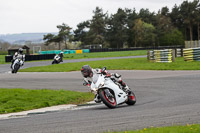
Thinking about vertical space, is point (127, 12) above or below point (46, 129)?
above

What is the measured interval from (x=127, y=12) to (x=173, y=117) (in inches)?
3925

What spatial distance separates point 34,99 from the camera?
13.1m

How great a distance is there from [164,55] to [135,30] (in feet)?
232

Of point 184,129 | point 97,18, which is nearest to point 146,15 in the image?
point 97,18

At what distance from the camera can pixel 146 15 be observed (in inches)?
4424

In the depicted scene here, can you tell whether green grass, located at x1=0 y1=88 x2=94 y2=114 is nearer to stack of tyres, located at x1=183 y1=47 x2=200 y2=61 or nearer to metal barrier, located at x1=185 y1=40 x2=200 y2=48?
stack of tyres, located at x1=183 y1=47 x2=200 y2=61

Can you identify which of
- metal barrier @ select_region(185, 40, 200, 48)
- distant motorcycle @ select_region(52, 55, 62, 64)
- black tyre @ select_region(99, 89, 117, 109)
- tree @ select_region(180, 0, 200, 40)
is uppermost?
tree @ select_region(180, 0, 200, 40)

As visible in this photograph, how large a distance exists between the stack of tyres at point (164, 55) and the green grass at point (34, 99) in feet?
58.6

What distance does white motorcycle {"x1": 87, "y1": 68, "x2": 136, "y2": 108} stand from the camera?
10414mm

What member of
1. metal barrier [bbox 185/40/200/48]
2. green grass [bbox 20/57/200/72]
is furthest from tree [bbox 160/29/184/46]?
green grass [bbox 20/57/200/72]

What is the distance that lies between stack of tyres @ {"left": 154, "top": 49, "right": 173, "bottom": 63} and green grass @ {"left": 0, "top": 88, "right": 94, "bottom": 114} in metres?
17.9

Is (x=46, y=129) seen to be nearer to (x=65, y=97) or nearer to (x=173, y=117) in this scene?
(x=173, y=117)

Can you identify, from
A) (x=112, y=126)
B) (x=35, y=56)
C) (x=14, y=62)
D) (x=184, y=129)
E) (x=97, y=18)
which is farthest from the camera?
(x=97, y=18)

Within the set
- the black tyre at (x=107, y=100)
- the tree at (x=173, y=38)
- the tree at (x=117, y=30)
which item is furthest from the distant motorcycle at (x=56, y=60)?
the tree at (x=173, y=38)
